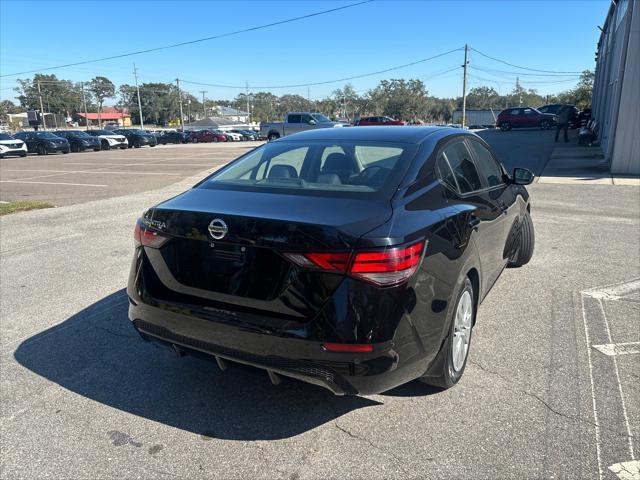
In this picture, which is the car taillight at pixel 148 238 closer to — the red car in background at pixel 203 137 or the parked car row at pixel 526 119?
the parked car row at pixel 526 119

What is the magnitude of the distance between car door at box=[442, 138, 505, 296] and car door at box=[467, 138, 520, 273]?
6 cm

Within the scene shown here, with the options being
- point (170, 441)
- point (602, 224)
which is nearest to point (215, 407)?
point (170, 441)

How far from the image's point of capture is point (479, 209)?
3.52m

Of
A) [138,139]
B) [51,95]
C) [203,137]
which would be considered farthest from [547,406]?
[51,95]

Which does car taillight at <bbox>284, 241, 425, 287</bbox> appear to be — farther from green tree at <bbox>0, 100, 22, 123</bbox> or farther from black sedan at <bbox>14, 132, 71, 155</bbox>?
green tree at <bbox>0, 100, 22, 123</bbox>

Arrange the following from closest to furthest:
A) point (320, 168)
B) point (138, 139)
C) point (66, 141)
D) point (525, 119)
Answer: point (320, 168) < point (66, 141) < point (525, 119) < point (138, 139)

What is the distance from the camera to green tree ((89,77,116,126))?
452 feet

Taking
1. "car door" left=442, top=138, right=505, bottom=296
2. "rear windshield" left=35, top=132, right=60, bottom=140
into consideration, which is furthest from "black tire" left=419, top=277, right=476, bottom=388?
"rear windshield" left=35, top=132, right=60, bottom=140

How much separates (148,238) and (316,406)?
142cm

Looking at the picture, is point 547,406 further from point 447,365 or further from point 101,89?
point 101,89

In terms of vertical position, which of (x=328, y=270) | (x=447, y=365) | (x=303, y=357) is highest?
(x=328, y=270)

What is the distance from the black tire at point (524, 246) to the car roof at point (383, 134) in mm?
1647

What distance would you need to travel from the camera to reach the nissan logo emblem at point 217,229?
8.38ft

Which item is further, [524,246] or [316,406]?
[524,246]
